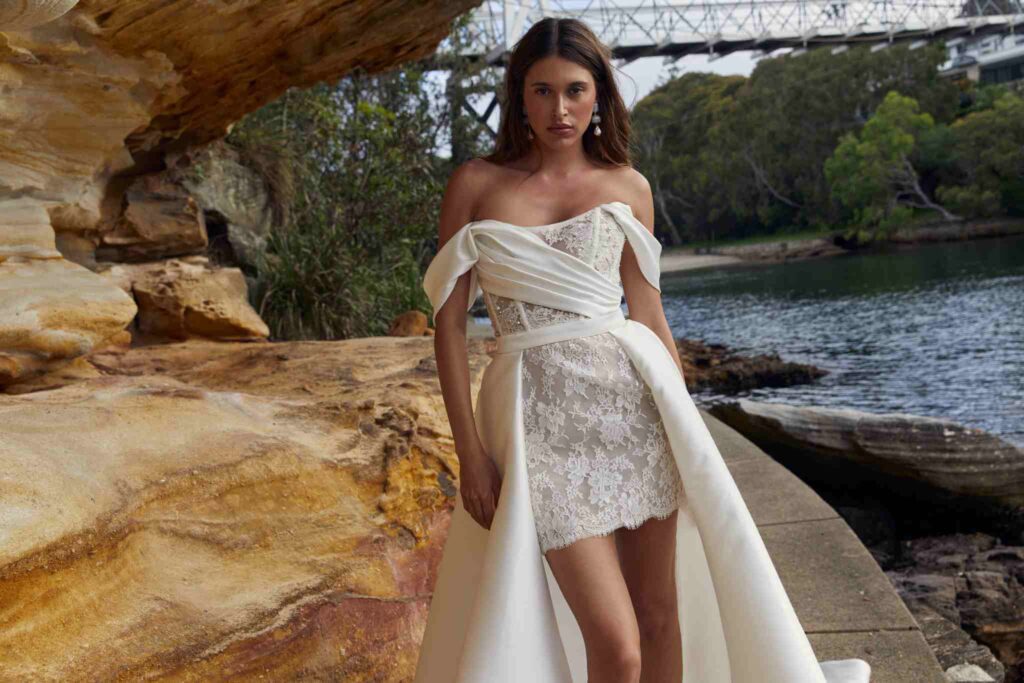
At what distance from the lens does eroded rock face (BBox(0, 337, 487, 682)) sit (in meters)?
2.04

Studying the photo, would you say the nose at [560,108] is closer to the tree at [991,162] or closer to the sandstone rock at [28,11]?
the sandstone rock at [28,11]

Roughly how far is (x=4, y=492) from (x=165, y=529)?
1.46ft

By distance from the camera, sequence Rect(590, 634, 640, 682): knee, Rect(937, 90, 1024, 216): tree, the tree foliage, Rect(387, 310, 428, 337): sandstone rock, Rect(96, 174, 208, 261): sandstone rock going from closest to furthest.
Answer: Rect(590, 634, 640, 682): knee, Rect(96, 174, 208, 261): sandstone rock, Rect(387, 310, 428, 337): sandstone rock, the tree foliage, Rect(937, 90, 1024, 216): tree

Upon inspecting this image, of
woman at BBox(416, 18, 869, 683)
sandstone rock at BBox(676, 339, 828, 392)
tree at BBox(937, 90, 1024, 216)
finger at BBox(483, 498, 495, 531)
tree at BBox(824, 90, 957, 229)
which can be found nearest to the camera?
woman at BBox(416, 18, 869, 683)

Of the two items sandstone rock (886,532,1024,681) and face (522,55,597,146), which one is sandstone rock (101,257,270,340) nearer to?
face (522,55,597,146)

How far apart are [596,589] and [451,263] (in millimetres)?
793

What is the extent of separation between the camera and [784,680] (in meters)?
2.18

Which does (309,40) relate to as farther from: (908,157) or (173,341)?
(908,157)

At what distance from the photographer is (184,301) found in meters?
5.11

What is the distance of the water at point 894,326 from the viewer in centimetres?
1206

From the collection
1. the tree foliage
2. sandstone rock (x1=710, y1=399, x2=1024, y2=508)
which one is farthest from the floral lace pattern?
the tree foliage

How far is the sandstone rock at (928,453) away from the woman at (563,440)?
4.38m

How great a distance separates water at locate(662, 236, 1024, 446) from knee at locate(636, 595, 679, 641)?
26.8 ft

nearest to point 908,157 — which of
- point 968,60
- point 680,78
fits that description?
→ point 968,60
